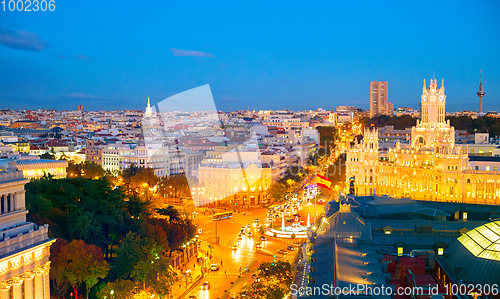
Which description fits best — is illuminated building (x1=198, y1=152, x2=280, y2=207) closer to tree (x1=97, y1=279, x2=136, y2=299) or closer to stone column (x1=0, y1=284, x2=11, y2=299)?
tree (x1=97, y1=279, x2=136, y2=299)

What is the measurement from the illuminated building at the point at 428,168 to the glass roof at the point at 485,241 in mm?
22208

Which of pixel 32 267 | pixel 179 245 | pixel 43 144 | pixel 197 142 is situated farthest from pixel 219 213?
pixel 43 144

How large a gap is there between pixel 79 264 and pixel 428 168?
33.4 meters

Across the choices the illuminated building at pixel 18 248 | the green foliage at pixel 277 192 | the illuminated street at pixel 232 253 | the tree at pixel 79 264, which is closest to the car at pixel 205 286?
the illuminated street at pixel 232 253

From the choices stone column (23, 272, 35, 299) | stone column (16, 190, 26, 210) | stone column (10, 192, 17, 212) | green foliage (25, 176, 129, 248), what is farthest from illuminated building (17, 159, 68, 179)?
stone column (23, 272, 35, 299)

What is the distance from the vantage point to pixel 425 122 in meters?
49.1

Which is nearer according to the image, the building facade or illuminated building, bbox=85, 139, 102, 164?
illuminated building, bbox=85, 139, 102, 164

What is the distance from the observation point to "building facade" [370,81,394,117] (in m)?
158

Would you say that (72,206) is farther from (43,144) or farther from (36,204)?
(43,144)

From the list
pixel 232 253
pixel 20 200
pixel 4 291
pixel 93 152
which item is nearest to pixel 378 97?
pixel 93 152

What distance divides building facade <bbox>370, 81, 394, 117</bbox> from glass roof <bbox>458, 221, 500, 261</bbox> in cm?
14484

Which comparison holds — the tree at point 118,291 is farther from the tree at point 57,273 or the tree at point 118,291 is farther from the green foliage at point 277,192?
the green foliage at point 277,192

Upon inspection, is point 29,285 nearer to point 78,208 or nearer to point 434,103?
point 78,208

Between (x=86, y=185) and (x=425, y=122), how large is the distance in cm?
3657
